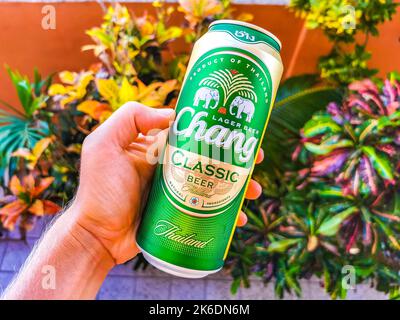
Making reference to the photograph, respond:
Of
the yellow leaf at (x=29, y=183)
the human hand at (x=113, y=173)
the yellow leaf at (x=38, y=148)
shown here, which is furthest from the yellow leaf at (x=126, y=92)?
the yellow leaf at (x=29, y=183)

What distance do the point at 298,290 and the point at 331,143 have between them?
0.64 m

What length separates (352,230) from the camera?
158cm

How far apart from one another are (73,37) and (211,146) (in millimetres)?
1276

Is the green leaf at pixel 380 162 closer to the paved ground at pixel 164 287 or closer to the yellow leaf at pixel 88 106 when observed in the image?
the paved ground at pixel 164 287

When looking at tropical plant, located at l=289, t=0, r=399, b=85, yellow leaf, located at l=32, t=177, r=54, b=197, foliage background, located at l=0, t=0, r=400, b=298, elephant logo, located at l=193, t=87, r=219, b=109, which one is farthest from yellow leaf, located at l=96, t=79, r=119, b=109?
tropical plant, located at l=289, t=0, r=399, b=85

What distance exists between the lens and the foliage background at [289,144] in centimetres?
152

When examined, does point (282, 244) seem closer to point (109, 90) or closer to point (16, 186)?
point (109, 90)

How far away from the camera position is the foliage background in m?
1.52

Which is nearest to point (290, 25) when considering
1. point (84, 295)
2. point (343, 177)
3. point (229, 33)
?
point (343, 177)

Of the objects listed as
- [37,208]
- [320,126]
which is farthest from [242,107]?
[37,208]

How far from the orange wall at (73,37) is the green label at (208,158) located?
1.09m

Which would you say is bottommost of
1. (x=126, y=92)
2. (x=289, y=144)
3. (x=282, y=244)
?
(x=282, y=244)

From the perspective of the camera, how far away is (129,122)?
117 cm

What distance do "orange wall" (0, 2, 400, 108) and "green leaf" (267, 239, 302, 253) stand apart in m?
0.84
